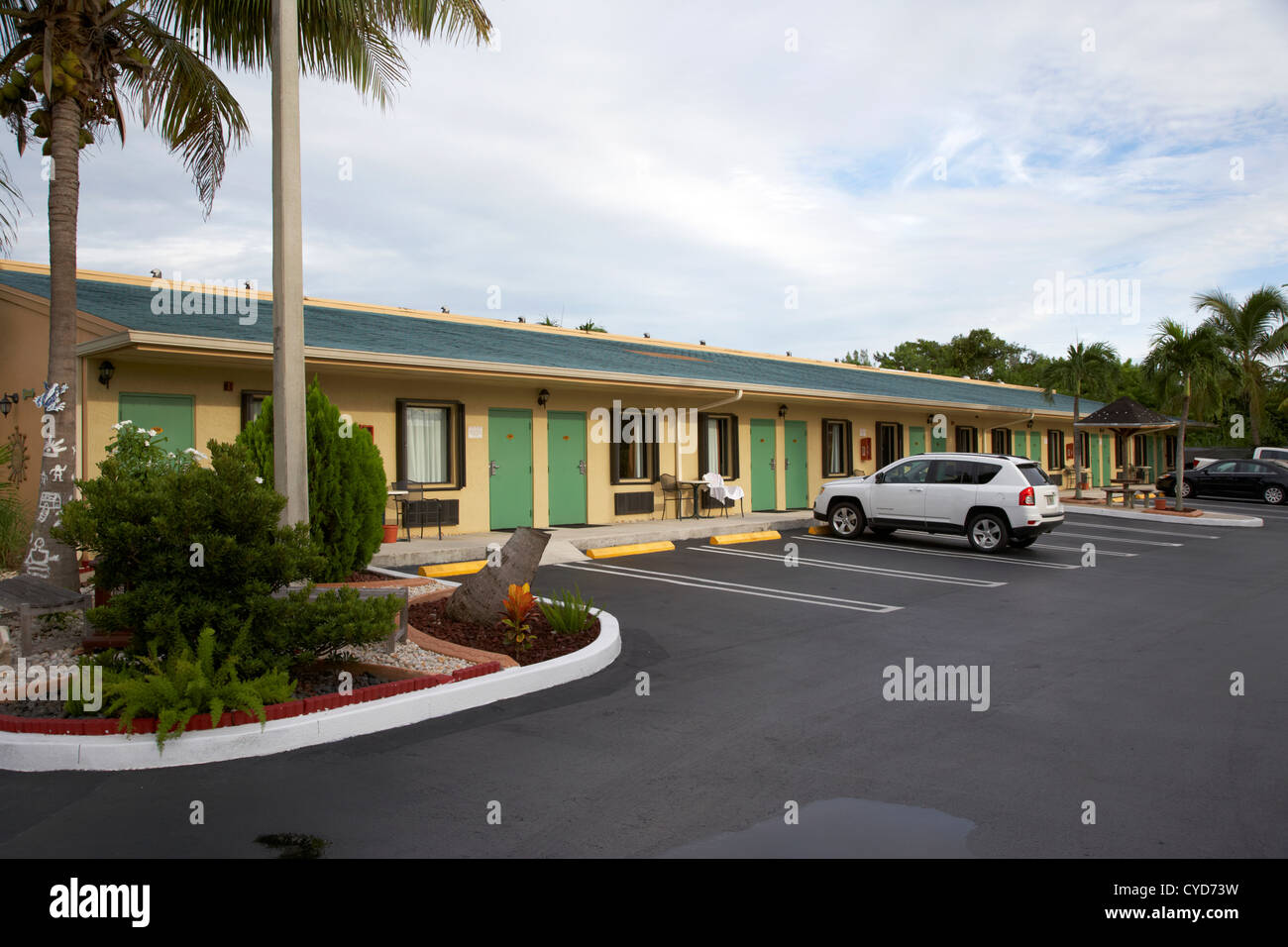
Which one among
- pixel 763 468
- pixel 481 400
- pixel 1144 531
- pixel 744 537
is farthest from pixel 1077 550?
pixel 481 400

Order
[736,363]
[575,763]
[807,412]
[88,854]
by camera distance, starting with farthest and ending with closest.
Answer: [736,363] < [807,412] < [575,763] < [88,854]

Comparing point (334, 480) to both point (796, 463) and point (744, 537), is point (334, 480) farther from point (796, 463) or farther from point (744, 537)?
point (796, 463)

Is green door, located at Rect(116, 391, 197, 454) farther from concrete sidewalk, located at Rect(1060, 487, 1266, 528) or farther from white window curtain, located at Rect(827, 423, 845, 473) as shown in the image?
concrete sidewalk, located at Rect(1060, 487, 1266, 528)

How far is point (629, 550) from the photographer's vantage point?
14828 millimetres

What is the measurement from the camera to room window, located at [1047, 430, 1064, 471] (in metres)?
33.0

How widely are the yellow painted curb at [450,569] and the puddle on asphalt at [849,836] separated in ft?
26.8

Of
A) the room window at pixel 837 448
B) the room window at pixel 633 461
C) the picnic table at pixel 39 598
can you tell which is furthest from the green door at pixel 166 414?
the room window at pixel 837 448

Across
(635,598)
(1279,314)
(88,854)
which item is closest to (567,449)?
(635,598)

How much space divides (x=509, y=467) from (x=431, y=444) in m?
1.62

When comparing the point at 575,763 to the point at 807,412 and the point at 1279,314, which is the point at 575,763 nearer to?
the point at 807,412

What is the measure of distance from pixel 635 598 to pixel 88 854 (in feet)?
23.4

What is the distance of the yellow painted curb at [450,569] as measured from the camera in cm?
1208
